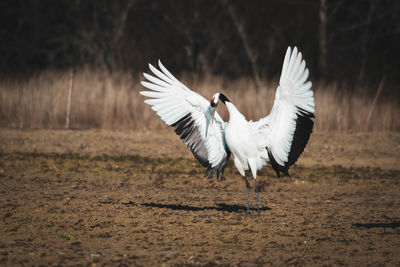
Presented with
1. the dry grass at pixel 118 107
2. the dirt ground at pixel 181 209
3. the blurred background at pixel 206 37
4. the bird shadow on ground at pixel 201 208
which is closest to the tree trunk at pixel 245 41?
the blurred background at pixel 206 37

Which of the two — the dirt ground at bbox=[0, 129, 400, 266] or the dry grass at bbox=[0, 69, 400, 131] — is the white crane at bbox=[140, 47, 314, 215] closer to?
the dirt ground at bbox=[0, 129, 400, 266]

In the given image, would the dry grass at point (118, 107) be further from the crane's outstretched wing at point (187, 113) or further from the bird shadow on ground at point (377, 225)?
the bird shadow on ground at point (377, 225)

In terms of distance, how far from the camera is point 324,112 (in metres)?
15.9

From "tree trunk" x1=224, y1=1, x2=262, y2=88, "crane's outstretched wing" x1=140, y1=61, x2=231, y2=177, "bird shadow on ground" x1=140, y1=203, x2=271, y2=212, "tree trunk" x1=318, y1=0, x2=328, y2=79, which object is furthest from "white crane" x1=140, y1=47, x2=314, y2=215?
Result: "tree trunk" x1=224, y1=1, x2=262, y2=88

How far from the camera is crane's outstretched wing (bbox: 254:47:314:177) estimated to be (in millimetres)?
6445

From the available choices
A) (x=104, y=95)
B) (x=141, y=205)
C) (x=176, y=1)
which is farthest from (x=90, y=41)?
(x=141, y=205)

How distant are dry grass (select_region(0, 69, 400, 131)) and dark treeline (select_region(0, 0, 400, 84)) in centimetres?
893

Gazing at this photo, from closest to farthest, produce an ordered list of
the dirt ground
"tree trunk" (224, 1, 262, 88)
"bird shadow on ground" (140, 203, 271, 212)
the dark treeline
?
the dirt ground
"bird shadow on ground" (140, 203, 271, 212)
"tree trunk" (224, 1, 262, 88)
the dark treeline

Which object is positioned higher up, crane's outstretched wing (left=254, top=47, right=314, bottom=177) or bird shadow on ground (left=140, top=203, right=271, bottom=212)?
crane's outstretched wing (left=254, top=47, right=314, bottom=177)

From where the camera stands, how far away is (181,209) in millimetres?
7602

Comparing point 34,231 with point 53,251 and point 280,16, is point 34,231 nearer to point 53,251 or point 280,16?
point 53,251

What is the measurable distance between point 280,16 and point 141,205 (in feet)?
72.7

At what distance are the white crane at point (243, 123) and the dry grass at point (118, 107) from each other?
8564 millimetres

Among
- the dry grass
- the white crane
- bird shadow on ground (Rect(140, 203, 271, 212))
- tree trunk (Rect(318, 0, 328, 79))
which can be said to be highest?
tree trunk (Rect(318, 0, 328, 79))
